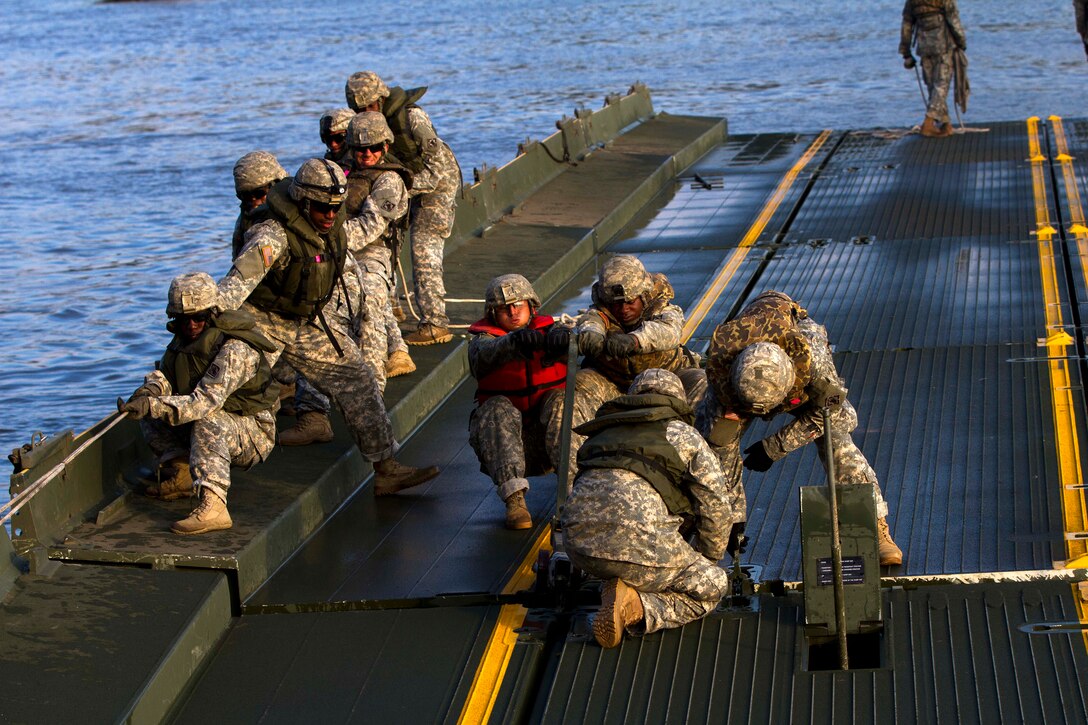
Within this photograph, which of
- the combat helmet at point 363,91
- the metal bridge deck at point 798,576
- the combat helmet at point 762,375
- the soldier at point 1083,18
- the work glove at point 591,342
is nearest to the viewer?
the metal bridge deck at point 798,576

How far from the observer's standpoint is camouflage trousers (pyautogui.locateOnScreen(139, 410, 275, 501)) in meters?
8.48

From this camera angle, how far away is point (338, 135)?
11.2 m

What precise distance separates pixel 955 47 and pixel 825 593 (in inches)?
610

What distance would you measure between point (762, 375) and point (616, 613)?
118cm

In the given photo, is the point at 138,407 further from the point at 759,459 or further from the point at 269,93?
the point at 269,93

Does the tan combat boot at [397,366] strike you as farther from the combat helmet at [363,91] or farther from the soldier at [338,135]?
the combat helmet at [363,91]

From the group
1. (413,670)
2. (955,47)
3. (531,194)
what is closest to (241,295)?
(413,670)

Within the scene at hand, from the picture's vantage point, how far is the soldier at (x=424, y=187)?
455 inches

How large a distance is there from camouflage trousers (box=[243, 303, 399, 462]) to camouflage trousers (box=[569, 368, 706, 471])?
1253mm

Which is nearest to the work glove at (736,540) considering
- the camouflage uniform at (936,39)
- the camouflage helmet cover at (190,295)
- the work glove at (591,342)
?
the work glove at (591,342)

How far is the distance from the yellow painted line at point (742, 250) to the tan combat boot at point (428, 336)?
5.51 feet

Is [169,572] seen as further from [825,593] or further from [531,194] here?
[531,194]

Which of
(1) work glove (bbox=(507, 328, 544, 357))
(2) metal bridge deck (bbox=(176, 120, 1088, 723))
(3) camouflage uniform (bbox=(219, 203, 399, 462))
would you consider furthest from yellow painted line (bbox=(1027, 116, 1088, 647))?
(3) camouflage uniform (bbox=(219, 203, 399, 462))

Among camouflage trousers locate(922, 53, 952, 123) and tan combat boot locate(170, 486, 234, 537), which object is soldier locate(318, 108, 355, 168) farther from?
camouflage trousers locate(922, 53, 952, 123)
